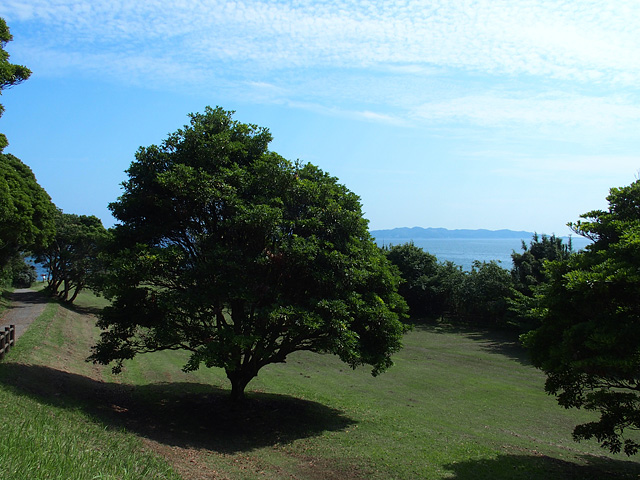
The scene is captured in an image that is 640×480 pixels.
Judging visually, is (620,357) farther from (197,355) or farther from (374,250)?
(197,355)

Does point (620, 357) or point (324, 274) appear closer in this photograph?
point (620, 357)

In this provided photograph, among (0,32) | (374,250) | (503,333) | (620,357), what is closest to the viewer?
(620,357)

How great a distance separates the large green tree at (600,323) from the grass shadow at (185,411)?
28.2 feet

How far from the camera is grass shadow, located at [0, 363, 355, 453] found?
1470 cm

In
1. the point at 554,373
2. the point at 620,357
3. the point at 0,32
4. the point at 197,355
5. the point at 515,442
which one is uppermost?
the point at 0,32

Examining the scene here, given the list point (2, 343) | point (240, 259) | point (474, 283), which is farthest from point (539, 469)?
point (474, 283)

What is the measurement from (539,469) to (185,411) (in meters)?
12.9

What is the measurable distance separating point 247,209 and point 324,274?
11.2 feet

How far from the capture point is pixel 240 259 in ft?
50.4

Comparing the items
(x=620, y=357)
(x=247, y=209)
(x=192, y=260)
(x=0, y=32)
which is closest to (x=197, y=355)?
(x=192, y=260)

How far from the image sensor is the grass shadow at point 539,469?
12156mm

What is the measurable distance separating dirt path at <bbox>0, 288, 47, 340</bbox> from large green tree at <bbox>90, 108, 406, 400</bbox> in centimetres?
1290

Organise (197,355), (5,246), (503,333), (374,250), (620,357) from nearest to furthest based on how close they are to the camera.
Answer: (620,357) → (197,355) → (374,250) → (5,246) → (503,333)

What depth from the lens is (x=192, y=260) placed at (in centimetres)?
1677
